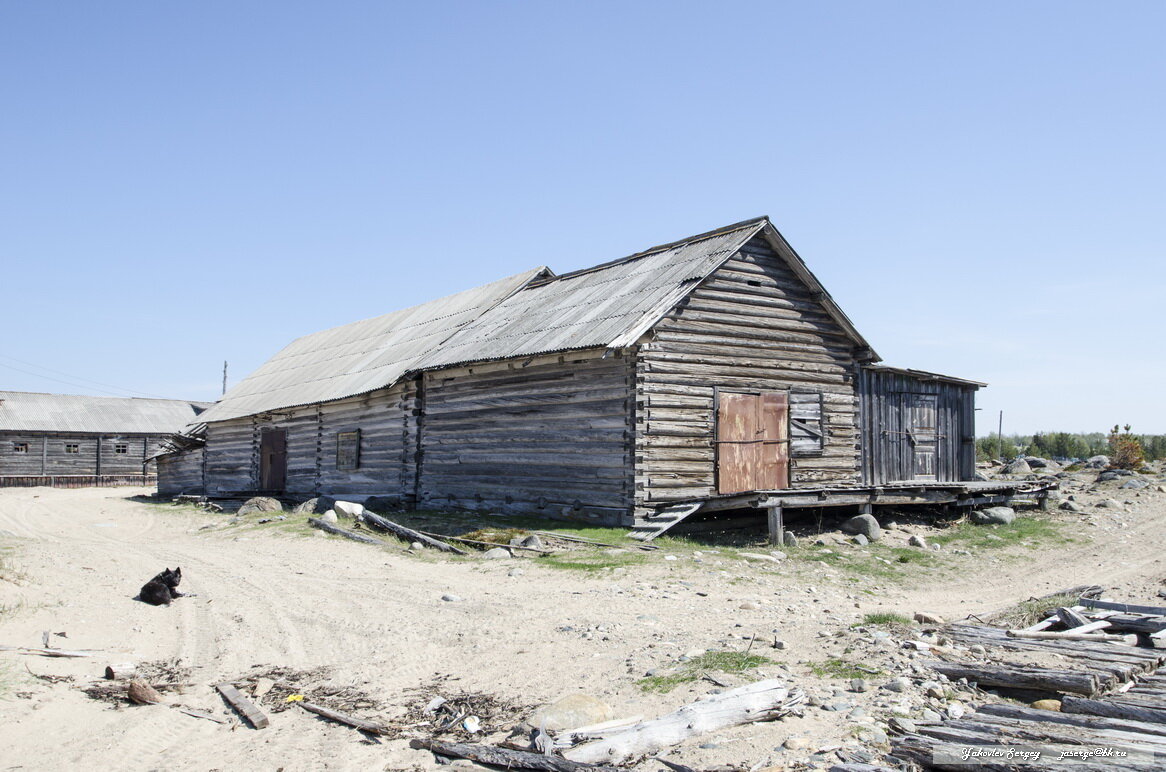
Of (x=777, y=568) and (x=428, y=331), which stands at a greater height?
(x=428, y=331)

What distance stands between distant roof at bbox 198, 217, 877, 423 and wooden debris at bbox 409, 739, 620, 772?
32.3ft

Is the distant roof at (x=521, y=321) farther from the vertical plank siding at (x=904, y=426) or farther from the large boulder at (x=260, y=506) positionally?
the large boulder at (x=260, y=506)

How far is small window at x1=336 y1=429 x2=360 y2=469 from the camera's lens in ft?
75.6

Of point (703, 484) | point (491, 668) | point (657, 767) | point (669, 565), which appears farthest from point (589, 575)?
point (657, 767)

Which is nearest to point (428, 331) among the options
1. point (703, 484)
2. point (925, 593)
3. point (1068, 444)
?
point (703, 484)

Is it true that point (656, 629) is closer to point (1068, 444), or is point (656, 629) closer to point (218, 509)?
point (218, 509)

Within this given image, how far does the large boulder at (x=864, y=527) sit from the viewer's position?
16.6 meters

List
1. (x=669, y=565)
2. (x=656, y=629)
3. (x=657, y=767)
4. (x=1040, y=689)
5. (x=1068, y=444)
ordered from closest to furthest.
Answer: (x=657, y=767) → (x=1040, y=689) → (x=656, y=629) → (x=669, y=565) → (x=1068, y=444)

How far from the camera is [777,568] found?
13.0 meters

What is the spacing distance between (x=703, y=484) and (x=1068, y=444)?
43307 millimetres

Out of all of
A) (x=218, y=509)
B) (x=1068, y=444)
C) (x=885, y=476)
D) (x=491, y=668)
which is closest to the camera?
(x=491, y=668)

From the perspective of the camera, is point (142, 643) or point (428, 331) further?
point (428, 331)

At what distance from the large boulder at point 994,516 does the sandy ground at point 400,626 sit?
303cm

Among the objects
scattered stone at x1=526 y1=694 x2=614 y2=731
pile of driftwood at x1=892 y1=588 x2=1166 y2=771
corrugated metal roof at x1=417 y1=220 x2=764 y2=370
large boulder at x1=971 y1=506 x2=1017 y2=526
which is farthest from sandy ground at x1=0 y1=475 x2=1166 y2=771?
corrugated metal roof at x1=417 y1=220 x2=764 y2=370
